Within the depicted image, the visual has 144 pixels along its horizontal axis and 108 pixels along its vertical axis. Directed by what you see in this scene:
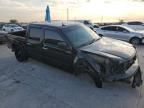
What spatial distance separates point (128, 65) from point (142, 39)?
8322 mm

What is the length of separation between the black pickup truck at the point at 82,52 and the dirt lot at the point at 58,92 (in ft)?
1.17

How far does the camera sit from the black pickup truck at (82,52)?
18.4 feet

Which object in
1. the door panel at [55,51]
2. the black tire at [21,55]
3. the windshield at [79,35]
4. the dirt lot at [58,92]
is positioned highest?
the windshield at [79,35]

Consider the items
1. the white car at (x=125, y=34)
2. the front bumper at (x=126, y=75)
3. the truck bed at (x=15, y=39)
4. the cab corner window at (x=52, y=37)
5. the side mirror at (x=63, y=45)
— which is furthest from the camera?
the white car at (x=125, y=34)

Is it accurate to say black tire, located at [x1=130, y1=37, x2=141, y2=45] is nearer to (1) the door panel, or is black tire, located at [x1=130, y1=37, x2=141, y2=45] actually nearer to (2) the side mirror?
(1) the door panel

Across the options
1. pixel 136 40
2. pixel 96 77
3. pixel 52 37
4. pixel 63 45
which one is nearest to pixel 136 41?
pixel 136 40

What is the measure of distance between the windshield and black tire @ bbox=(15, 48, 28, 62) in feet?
8.38

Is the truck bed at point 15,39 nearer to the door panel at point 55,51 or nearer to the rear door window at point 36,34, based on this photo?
the rear door window at point 36,34

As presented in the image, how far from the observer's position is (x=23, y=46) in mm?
8688

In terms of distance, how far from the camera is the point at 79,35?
6.99 m

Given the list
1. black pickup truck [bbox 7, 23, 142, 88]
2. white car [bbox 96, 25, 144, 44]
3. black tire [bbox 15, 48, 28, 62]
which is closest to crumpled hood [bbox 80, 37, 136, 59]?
black pickup truck [bbox 7, 23, 142, 88]

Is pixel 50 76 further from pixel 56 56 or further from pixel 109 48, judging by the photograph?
pixel 109 48

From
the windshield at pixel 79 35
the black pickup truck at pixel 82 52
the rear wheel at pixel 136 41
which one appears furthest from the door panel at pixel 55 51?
the rear wheel at pixel 136 41

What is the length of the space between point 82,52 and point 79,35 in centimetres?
107
